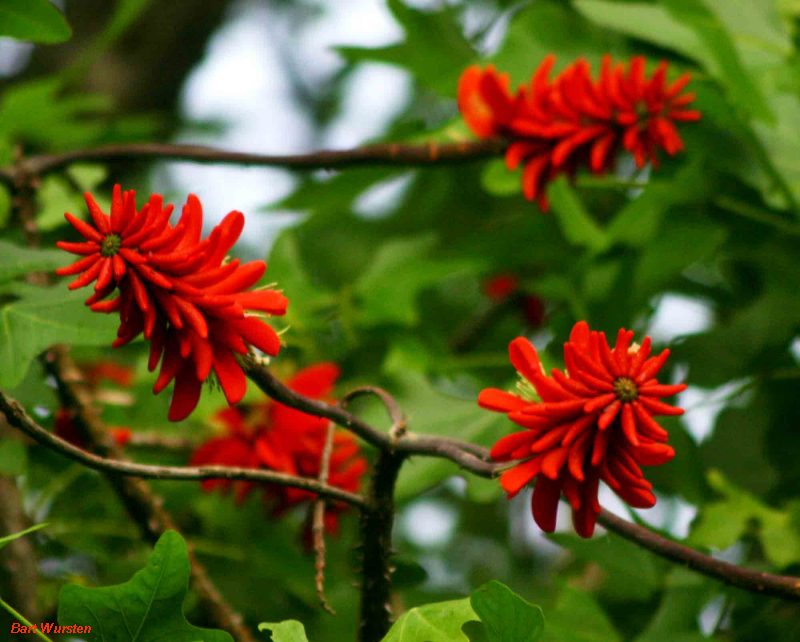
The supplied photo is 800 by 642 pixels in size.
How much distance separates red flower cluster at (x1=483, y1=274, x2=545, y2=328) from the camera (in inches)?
55.9

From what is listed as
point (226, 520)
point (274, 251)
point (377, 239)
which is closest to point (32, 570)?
point (226, 520)

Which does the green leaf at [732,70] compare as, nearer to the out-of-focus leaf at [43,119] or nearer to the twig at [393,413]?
the twig at [393,413]

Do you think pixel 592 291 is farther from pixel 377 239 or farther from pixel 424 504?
pixel 424 504

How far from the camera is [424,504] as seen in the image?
2076mm

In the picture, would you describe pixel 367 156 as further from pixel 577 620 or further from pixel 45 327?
pixel 577 620

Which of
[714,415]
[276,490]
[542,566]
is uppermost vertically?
[542,566]

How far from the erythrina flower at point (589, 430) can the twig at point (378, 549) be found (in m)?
0.11

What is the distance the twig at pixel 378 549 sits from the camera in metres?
0.64

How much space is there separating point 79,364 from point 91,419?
493 millimetres

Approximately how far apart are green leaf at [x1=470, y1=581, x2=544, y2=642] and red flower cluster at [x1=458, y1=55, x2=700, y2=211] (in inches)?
14.9

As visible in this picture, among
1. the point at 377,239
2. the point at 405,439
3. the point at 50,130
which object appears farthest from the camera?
the point at 377,239

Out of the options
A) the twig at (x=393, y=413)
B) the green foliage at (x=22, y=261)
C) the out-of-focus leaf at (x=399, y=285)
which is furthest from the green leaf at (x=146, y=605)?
the out-of-focus leaf at (x=399, y=285)

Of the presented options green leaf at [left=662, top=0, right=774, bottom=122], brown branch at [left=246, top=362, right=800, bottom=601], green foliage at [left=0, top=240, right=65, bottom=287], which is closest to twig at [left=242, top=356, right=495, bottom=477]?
brown branch at [left=246, top=362, right=800, bottom=601]

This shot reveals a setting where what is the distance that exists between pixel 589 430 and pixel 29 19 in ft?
1.68
